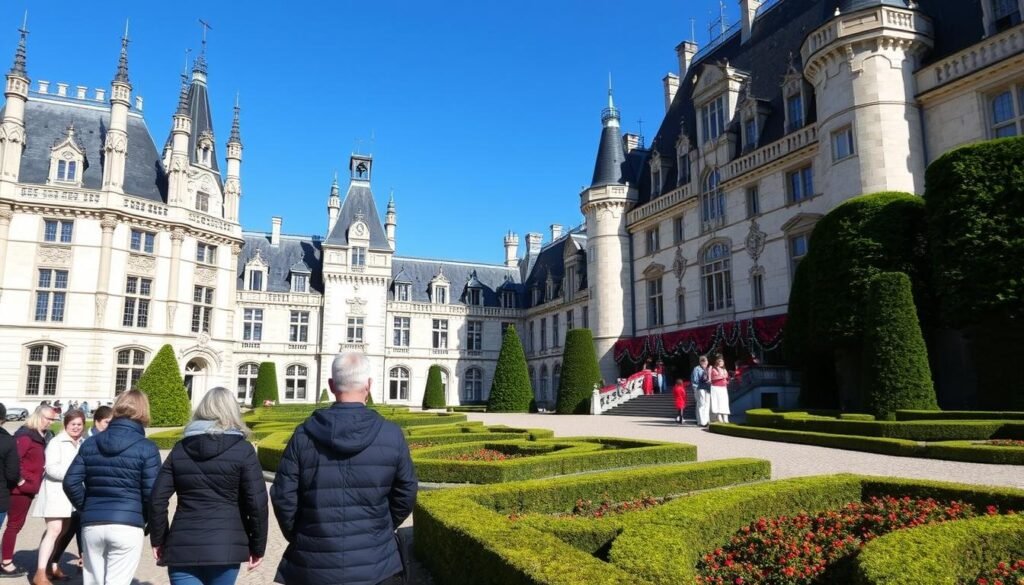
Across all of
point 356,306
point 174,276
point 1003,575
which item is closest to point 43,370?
point 174,276

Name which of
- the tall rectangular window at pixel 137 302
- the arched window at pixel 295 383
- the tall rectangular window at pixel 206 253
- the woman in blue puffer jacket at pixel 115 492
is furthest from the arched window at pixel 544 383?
the woman in blue puffer jacket at pixel 115 492

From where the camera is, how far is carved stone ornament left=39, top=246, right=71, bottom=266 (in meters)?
32.7

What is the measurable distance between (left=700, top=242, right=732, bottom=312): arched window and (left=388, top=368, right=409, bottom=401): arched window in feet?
84.5

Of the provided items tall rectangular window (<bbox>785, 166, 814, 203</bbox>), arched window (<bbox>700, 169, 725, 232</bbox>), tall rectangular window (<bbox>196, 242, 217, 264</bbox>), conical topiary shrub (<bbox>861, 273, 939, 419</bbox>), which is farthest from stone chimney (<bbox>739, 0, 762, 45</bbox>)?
tall rectangular window (<bbox>196, 242, 217, 264</bbox>)

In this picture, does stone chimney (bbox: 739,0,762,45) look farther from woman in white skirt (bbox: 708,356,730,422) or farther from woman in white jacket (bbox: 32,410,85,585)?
woman in white jacket (bbox: 32,410,85,585)

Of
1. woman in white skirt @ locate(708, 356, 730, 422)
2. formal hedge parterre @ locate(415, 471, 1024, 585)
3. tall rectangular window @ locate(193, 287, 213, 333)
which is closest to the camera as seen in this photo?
formal hedge parterre @ locate(415, 471, 1024, 585)

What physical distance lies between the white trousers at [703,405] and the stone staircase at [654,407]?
3978 mm

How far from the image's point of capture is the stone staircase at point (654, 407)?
2503 cm

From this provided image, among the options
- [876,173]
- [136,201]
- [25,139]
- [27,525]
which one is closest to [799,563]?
[27,525]

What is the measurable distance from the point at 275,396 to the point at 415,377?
11769 millimetres

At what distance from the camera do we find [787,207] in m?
26.3

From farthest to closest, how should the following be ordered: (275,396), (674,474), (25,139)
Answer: (275,396), (25,139), (674,474)

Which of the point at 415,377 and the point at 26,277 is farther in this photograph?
the point at 415,377

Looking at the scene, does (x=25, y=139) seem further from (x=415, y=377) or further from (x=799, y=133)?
(x=799, y=133)
